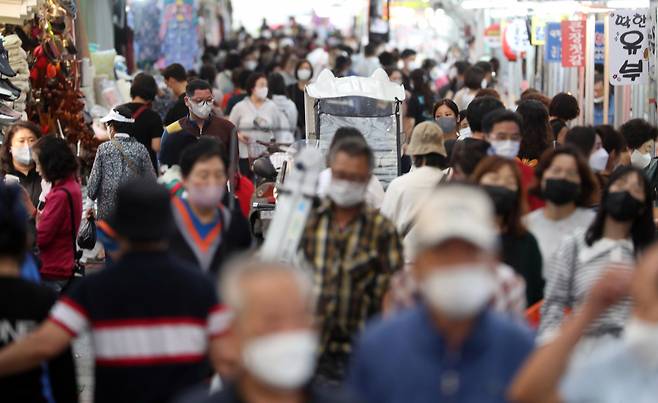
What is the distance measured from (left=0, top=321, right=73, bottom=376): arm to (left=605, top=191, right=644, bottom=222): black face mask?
105 inches

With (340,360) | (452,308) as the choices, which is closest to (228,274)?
(452,308)

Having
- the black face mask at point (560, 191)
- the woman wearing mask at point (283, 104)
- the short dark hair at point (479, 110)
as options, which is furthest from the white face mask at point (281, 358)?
the woman wearing mask at point (283, 104)

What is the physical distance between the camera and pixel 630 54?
50.9 feet

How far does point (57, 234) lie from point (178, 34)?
20001 millimetres

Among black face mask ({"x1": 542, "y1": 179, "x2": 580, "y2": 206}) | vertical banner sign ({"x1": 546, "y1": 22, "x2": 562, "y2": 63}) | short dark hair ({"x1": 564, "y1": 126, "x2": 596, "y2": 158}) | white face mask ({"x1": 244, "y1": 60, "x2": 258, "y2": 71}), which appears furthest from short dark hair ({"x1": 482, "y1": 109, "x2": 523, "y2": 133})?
white face mask ({"x1": 244, "y1": 60, "x2": 258, "y2": 71})

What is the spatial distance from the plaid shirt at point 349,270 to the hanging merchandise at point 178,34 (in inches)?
868

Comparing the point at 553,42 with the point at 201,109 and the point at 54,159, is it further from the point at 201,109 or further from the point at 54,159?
the point at 54,159

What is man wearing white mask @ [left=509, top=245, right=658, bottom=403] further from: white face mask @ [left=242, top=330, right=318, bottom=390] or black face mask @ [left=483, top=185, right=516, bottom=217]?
black face mask @ [left=483, top=185, right=516, bottom=217]

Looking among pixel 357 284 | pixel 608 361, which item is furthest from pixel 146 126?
pixel 608 361

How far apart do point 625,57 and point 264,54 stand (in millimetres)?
15682

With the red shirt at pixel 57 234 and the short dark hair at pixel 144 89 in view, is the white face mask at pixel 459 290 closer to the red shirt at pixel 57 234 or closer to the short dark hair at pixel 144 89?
the red shirt at pixel 57 234

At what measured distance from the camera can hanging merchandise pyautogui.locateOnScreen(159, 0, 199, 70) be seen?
28547 mm

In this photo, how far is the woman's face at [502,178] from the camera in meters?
7.04

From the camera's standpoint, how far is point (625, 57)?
611 inches
